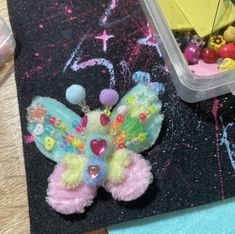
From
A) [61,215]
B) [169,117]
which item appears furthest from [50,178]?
[169,117]

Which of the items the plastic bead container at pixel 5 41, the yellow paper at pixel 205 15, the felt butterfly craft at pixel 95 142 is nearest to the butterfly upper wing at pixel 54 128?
the felt butterfly craft at pixel 95 142

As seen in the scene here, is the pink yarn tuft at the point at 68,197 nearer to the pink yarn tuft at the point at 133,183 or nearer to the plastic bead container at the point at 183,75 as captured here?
the pink yarn tuft at the point at 133,183

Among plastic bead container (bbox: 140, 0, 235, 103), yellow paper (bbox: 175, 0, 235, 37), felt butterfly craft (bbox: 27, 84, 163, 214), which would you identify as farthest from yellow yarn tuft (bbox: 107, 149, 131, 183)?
yellow paper (bbox: 175, 0, 235, 37)

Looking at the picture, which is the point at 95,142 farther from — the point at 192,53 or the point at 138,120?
the point at 192,53

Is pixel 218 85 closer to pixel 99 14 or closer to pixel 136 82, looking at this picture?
pixel 136 82

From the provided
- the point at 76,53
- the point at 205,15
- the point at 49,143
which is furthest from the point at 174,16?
the point at 49,143

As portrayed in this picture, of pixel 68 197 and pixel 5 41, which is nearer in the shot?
pixel 68 197

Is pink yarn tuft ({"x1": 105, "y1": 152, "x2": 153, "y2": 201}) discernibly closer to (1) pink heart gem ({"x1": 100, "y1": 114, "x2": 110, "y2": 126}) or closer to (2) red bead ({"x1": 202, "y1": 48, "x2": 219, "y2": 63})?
(1) pink heart gem ({"x1": 100, "y1": 114, "x2": 110, "y2": 126})
